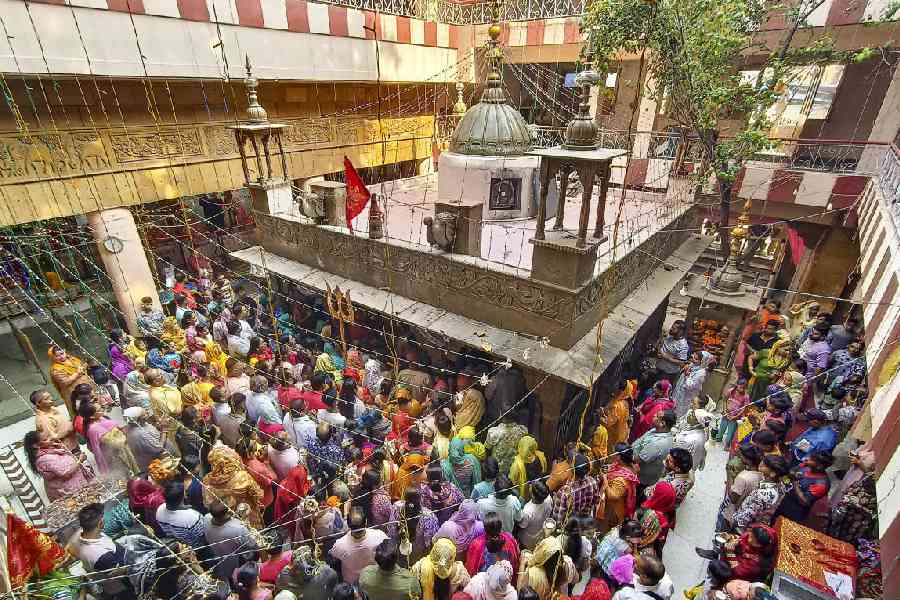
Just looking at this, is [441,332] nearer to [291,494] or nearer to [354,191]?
[354,191]

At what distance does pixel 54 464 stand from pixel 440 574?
16.8 feet

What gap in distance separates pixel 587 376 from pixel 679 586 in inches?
110

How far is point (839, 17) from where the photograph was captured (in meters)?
10.5

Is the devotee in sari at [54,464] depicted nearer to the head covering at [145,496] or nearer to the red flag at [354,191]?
the head covering at [145,496]

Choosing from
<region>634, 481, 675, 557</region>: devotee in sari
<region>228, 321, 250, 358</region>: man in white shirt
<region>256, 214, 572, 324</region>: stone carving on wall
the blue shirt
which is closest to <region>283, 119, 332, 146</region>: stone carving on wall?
<region>256, 214, 572, 324</region>: stone carving on wall

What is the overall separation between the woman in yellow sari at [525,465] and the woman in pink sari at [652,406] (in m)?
2.08

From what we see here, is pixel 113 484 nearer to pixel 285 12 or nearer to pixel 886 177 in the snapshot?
pixel 285 12

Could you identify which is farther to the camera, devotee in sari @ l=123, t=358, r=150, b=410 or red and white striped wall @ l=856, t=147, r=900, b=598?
devotee in sari @ l=123, t=358, r=150, b=410

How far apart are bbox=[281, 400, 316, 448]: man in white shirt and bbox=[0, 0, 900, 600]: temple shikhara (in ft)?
0.14

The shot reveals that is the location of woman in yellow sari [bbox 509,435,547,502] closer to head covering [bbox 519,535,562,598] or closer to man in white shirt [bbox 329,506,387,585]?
head covering [bbox 519,535,562,598]

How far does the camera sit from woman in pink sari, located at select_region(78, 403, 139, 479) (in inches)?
226

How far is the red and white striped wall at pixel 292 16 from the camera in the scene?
880 centimetres

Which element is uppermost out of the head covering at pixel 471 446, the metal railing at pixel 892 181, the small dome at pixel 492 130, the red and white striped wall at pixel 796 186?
the small dome at pixel 492 130

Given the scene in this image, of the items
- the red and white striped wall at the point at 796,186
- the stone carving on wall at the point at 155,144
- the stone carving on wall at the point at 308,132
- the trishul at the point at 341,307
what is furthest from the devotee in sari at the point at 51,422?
the red and white striped wall at the point at 796,186
